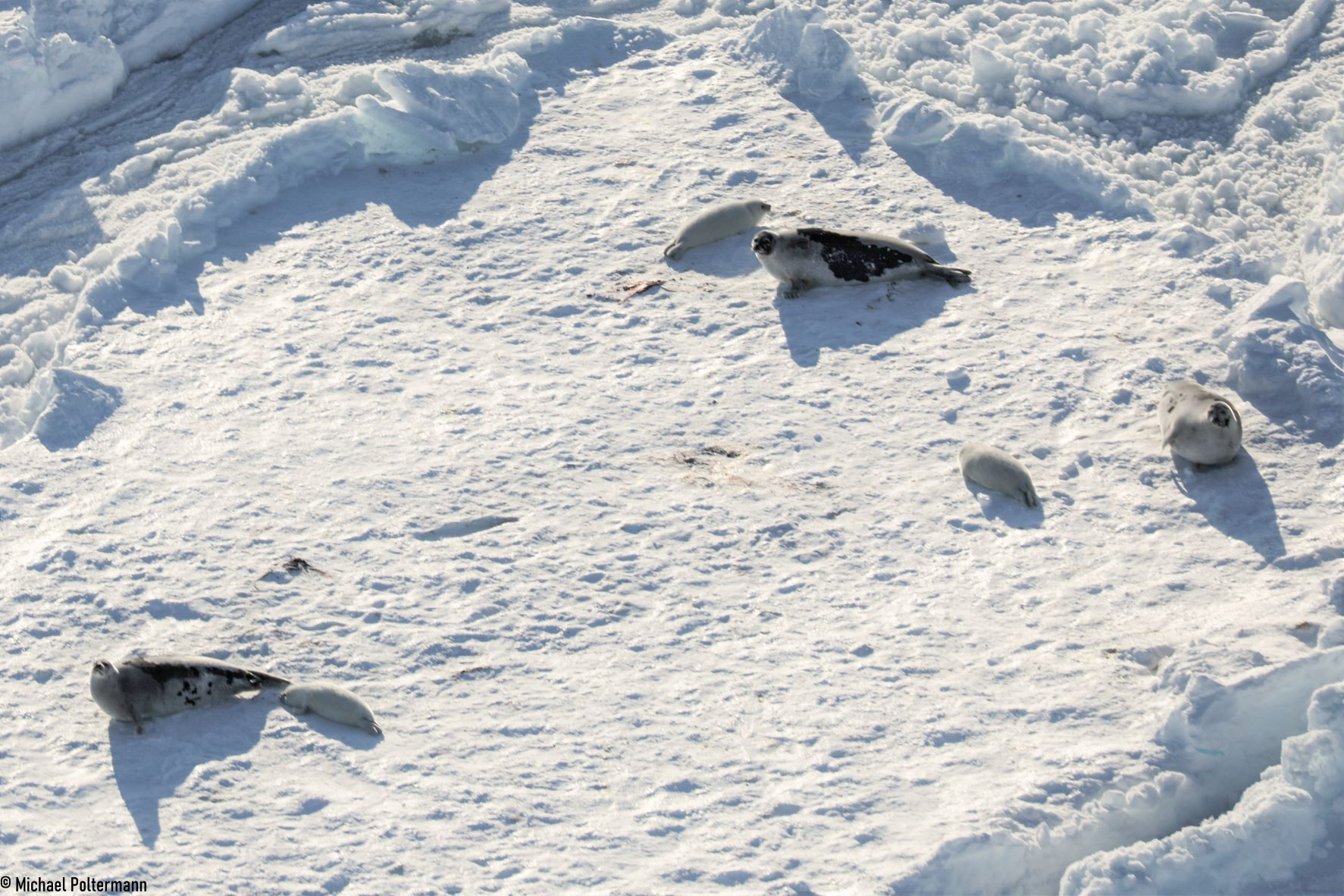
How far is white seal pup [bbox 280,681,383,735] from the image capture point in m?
3.94

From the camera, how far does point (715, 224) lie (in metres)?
5.93

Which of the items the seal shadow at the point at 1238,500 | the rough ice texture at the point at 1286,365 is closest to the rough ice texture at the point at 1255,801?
the seal shadow at the point at 1238,500

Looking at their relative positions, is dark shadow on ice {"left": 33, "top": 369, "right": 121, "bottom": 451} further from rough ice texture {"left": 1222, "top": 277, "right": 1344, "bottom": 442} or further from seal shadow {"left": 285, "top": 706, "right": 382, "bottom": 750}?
rough ice texture {"left": 1222, "top": 277, "right": 1344, "bottom": 442}

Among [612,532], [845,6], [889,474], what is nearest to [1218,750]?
[889,474]

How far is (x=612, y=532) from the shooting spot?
15.0 ft

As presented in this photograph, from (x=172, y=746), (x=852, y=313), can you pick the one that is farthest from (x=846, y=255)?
(x=172, y=746)

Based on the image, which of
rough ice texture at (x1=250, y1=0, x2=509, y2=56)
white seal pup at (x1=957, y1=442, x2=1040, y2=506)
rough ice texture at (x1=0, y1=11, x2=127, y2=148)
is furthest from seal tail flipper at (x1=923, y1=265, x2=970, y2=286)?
rough ice texture at (x1=0, y1=11, x2=127, y2=148)

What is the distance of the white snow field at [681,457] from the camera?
3.65 metres

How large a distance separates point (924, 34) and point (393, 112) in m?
2.77

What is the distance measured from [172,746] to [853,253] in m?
3.12

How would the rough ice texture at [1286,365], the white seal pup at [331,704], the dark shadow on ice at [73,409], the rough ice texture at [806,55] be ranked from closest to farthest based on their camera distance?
1. the white seal pup at [331,704]
2. the rough ice texture at [1286,365]
3. the dark shadow on ice at [73,409]
4. the rough ice texture at [806,55]

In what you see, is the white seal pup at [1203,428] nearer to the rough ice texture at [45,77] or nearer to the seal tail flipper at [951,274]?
the seal tail flipper at [951,274]

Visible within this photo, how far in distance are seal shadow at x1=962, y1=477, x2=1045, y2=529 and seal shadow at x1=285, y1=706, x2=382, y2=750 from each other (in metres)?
2.04

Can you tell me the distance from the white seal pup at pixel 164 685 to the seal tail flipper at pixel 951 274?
2.98 meters
